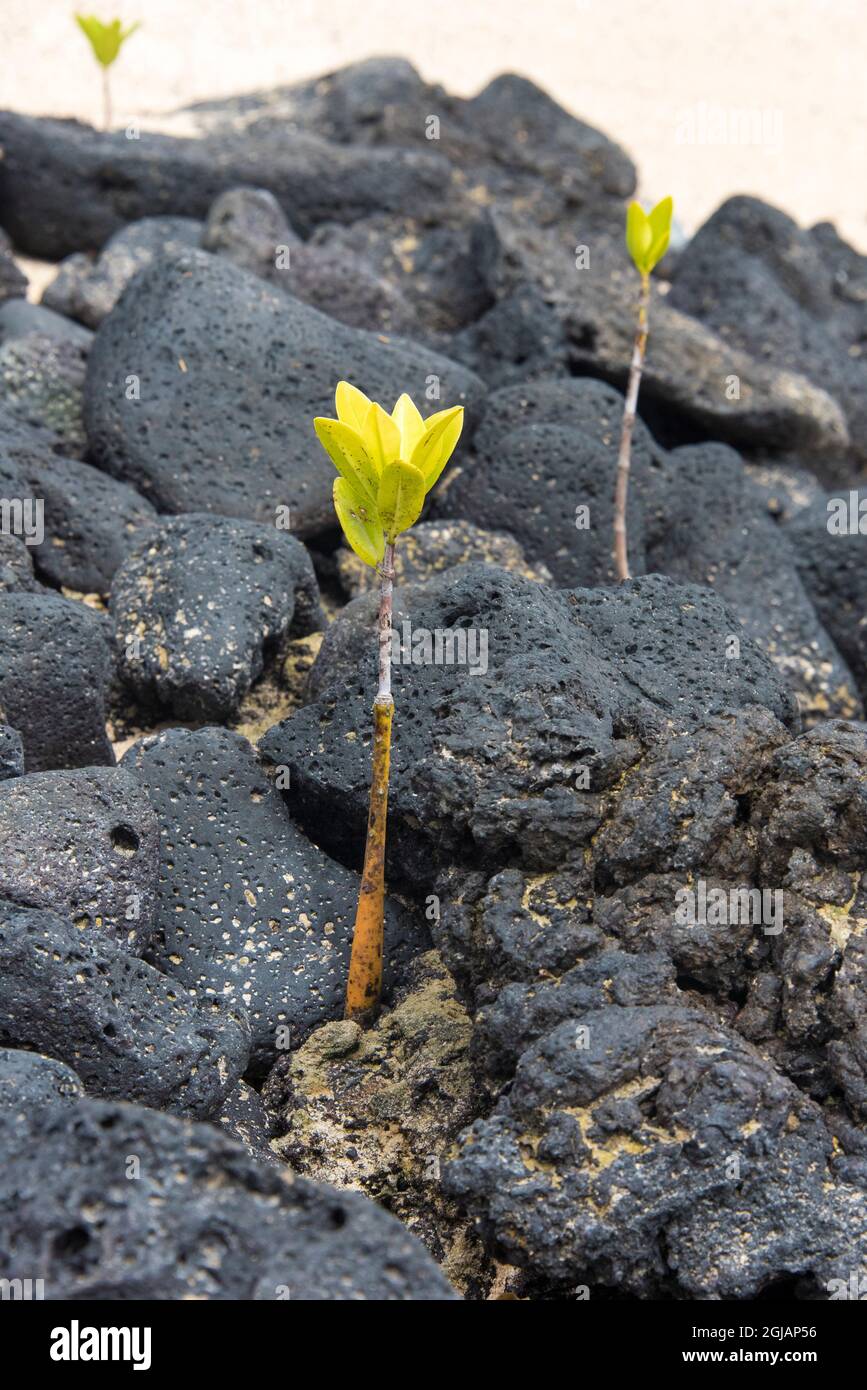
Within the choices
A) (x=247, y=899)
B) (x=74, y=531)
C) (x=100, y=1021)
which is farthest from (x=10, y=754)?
(x=74, y=531)

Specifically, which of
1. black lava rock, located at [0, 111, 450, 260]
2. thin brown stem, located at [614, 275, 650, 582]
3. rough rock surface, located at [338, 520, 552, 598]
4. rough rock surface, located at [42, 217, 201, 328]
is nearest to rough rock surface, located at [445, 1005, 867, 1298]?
rough rock surface, located at [338, 520, 552, 598]

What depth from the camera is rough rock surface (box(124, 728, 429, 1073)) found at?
20.3ft

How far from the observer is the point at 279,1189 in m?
4.25

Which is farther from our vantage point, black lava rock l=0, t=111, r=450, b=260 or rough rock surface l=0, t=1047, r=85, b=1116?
black lava rock l=0, t=111, r=450, b=260

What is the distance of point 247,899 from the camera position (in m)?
6.40

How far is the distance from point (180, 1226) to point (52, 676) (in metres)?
3.15

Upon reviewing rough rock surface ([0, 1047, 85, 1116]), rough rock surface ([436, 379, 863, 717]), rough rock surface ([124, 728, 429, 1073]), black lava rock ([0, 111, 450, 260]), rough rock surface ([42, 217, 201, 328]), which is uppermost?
black lava rock ([0, 111, 450, 260])

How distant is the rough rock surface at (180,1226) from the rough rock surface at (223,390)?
4.86 metres

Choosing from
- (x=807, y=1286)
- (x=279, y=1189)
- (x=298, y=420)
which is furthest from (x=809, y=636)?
(x=279, y=1189)

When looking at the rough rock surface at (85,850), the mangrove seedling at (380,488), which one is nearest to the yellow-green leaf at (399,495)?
the mangrove seedling at (380,488)

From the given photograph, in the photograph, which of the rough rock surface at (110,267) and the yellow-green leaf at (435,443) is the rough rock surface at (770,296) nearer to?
the rough rock surface at (110,267)

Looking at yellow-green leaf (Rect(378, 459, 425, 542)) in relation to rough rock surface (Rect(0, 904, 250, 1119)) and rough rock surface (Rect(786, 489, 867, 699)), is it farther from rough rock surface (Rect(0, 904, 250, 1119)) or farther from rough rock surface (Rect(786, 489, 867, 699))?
rough rock surface (Rect(786, 489, 867, 699))

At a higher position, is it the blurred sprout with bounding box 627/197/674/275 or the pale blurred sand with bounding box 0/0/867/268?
the pale blurred sand with bounding box 0/0/867/268
